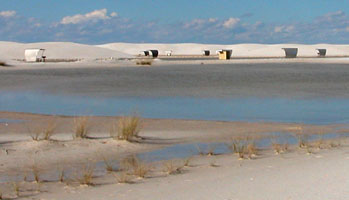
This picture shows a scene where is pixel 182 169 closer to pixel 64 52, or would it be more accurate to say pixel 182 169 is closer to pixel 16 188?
pixel 16 188

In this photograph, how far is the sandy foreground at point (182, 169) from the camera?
6785mm

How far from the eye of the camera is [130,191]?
273 inches

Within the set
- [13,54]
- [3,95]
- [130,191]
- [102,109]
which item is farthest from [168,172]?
[13,54]

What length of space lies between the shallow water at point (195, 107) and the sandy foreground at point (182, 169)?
8.10 feet

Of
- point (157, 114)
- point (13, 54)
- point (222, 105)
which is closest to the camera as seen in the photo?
point (157, 114)

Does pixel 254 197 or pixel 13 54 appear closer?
pixel 254 197

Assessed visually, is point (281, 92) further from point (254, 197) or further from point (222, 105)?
point (254, 197)

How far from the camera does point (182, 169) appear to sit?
8289 millimetres

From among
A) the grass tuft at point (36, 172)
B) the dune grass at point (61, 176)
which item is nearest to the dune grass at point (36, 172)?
the grass tuft at point (36, 172)

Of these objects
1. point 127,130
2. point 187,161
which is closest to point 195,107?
point 127,130

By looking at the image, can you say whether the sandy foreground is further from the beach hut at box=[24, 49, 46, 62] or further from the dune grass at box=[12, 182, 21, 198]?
the beach hut at box=[24, 49, 46, 62]

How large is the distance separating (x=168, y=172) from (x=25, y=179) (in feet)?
5.93

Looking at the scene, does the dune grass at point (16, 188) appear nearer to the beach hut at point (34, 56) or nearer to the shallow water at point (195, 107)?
the shallow water at point (195, 107)

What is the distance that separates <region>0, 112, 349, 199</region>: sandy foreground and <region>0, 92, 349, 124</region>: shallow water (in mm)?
2470
